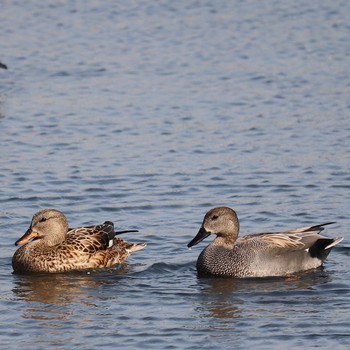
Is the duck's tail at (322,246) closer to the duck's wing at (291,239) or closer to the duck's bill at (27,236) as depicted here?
the duck's wing at (291,239)

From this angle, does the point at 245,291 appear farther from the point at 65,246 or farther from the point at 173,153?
the point at 173,153

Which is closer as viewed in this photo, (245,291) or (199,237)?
(245,291)

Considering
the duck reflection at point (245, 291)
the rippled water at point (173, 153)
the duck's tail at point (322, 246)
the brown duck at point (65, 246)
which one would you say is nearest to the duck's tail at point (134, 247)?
the brown duck at point (65, 246)

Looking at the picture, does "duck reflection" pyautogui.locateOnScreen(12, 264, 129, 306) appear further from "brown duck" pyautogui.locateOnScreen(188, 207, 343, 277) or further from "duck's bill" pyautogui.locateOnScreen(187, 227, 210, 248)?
"brown duck" pyautogui.locateOnScreen(188, 207, 343, 277)

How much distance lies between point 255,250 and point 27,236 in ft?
7.24

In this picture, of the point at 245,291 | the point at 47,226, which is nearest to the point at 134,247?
the point at 47,226

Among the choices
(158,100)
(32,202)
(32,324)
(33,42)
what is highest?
(33,42)

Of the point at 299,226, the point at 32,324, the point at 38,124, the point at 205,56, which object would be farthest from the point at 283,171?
the point at 205,56

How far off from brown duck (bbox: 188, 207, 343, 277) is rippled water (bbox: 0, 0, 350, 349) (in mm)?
154

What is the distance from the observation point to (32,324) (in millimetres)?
9648

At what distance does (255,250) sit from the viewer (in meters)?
11.2

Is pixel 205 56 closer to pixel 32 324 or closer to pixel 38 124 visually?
pixel 38 124

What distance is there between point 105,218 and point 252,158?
9.01ft

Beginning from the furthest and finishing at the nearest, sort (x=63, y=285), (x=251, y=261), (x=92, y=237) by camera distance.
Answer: (x=92, y=237), (x=251, y=261), (x=63, y=285)
